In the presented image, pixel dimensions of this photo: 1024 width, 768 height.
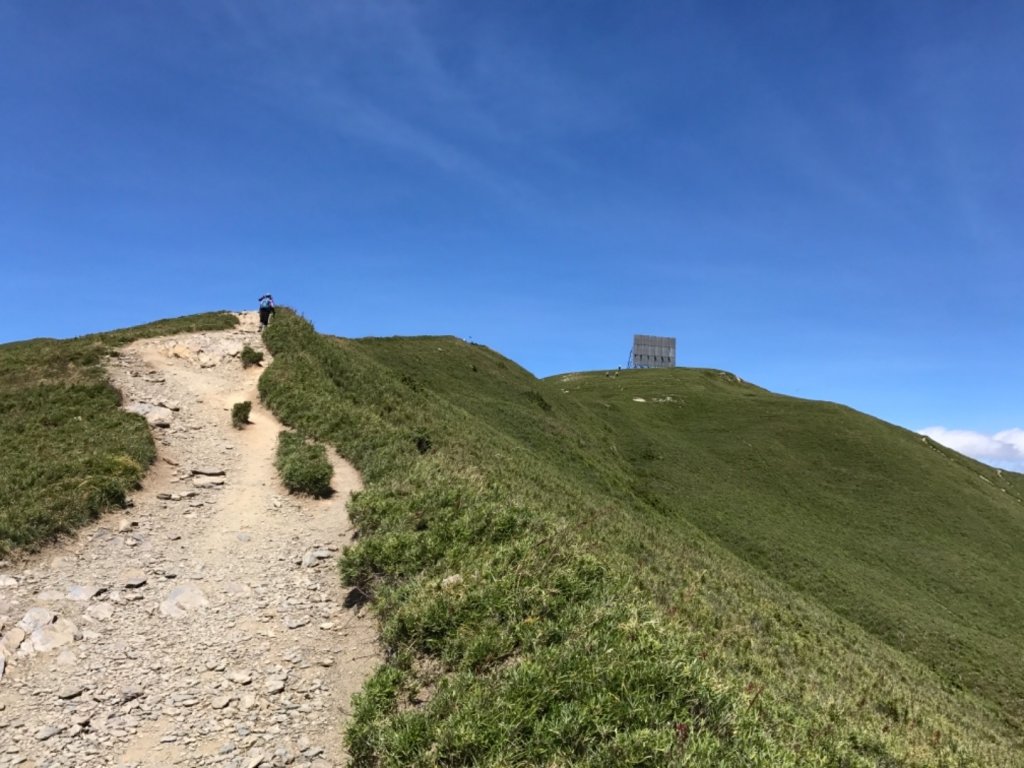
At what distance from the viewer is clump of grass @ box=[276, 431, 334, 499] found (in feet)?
59.1

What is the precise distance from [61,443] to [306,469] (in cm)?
866

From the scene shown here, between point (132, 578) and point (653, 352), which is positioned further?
point (653, 352)

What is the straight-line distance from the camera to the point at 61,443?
19312 millimetres

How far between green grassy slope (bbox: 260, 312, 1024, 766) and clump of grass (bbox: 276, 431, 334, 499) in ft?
4.12

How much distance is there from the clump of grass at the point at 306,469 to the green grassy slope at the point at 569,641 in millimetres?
1256

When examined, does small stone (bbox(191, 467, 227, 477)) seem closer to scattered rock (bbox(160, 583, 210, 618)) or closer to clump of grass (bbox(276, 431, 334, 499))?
clump of grass (bbox(276, 431, 334, 499))

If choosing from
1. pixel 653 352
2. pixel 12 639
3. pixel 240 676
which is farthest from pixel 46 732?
pixel 653 352

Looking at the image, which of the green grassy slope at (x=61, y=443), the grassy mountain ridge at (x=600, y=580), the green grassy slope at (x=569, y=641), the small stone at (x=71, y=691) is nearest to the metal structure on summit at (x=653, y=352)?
the grassy mountain ridge at (x=600, y=580)

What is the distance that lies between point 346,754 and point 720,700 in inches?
215

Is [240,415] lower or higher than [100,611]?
higher

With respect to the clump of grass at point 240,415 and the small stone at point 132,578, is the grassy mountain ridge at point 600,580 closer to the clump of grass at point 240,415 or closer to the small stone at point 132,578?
the clump of grass at point 240,415

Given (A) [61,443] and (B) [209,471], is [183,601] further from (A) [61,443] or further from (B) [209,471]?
(A) [61,443]

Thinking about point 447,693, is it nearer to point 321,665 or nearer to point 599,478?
point 321,665

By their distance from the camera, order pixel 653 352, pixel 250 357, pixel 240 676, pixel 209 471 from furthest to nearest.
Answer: pixel 653 352 → pixel 250 357 → pixel 209 471 → pixel 240 676
